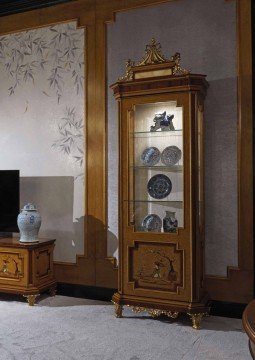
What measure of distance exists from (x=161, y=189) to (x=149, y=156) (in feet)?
0.86

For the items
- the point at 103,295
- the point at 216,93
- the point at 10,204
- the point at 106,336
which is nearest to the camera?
the point at 106,336

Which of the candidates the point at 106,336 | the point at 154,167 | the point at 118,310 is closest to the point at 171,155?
the point at 154,167

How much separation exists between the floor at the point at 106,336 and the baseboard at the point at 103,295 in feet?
0.25

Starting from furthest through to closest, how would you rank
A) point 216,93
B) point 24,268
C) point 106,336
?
1. point 24,268
2. point 216,93
3. point 106,336

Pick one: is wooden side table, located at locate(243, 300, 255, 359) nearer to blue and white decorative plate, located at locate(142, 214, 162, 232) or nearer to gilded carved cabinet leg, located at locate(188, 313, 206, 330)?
gilded carved cabinet leg, located at locate(188, 313, 206, 330)

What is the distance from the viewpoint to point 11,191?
3.31m

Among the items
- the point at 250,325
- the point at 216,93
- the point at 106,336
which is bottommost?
the point at 106,336

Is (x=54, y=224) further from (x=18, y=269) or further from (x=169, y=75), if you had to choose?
(x=169, y=75)

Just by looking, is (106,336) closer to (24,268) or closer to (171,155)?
(24,268)

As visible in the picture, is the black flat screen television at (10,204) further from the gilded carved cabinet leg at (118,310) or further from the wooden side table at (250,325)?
the wooden side table at (250,325)

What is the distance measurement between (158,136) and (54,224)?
130 cm

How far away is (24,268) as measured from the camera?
9.86ft

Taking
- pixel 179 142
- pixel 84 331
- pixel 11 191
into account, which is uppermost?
pixel 179 142

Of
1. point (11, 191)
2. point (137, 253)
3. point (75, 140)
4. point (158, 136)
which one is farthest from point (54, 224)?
point (158, 136)
